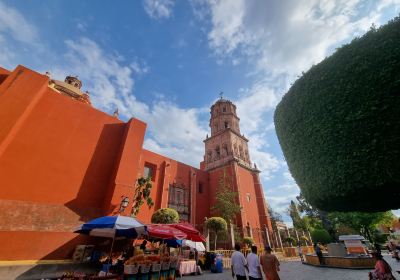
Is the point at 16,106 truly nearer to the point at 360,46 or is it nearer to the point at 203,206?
the point at 360,46

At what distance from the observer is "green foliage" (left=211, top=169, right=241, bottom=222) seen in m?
22.4

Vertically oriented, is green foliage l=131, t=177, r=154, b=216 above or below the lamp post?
above

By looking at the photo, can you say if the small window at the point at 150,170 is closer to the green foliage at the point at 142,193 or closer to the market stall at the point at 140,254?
the green foliage at the point at 142,193

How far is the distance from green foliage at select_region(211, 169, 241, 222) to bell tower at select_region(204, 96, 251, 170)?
3.35 meters

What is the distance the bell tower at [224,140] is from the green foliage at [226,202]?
11.0ft

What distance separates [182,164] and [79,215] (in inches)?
575

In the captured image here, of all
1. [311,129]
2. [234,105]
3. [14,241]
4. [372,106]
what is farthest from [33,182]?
[234,105]

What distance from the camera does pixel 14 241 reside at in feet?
26.6

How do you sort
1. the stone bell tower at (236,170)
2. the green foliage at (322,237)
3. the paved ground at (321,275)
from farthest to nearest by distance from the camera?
the stone bell tower at (236,170)
the green foliage at (322,237)
the paved ground at (321,275)

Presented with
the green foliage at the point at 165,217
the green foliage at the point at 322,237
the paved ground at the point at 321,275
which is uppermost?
the green foliage at the point at 165,217

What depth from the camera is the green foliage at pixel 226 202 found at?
22391 mm

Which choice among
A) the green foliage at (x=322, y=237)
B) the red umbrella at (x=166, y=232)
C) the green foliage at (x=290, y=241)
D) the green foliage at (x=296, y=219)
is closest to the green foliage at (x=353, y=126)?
the red umbrella at (x=166, y=232)

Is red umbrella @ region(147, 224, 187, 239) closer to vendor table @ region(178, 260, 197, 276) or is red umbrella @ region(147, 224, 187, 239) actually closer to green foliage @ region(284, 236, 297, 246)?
vendor table @ region(178, 260, 197, 276)

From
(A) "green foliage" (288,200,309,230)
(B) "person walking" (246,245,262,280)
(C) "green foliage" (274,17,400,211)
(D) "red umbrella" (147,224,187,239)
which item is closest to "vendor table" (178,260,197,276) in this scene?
(D) "red umbrella" (147,224,187,239)
